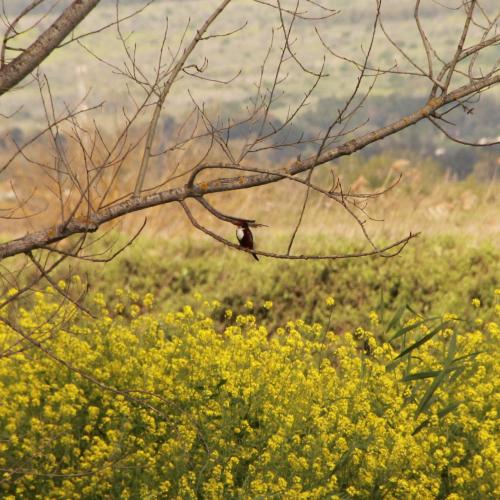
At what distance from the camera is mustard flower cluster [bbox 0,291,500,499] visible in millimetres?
3758

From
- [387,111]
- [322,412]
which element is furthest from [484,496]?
[387,111]

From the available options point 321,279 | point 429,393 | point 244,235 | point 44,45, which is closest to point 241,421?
point 429,393

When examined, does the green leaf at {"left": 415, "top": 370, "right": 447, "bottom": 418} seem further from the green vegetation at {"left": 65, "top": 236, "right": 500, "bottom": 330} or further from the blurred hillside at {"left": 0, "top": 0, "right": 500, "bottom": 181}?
the blurred hillside at {"left": 0, "top": 0, "right": 500, "bottom": 181}

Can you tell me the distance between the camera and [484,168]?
74.3ft

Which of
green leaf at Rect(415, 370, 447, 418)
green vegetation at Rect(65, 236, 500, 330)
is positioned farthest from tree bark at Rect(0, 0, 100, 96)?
green vegetation at Rect(65, 236, 500, 330)


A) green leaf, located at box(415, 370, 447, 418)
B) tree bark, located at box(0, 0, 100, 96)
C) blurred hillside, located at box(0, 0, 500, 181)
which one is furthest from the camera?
blurred hillside, located at box(0, 0, 500, 181)

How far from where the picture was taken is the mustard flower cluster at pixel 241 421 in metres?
3.76

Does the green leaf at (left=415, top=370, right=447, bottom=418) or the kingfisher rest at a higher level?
the kingfisher

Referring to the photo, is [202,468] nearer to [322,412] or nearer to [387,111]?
[322,412]

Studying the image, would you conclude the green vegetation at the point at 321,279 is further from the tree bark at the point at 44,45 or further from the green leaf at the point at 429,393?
the tree bark at the point at 44,45

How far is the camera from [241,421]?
165 inches

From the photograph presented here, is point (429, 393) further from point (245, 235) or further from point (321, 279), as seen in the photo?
point (321, 279)

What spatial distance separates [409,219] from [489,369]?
18.1 ft

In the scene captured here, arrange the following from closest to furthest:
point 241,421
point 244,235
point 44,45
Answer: point 44,45, point 244,235, point 241,421
